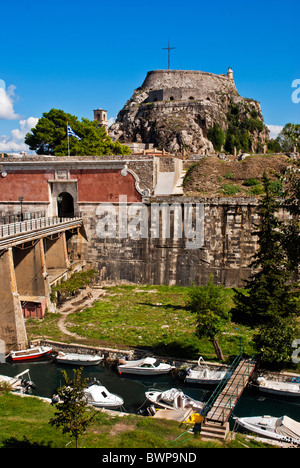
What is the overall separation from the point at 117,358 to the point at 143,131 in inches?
2168

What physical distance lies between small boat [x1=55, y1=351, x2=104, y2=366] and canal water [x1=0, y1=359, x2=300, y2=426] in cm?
21

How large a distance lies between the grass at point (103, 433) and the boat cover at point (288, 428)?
54.2 inches

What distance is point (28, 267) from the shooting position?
22.9 m

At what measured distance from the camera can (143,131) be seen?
221 feet

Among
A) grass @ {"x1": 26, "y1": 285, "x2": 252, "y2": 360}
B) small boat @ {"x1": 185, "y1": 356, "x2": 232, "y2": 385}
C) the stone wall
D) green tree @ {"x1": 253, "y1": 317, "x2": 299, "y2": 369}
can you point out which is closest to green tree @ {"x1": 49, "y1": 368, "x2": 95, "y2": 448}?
small boat @ {"x1": 185, "y1": 356, "x2": 232, "y2": 385}

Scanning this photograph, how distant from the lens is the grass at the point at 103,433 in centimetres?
1037

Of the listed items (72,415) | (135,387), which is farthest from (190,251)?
(72,415)

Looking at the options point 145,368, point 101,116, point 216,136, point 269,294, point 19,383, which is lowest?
point 19,383

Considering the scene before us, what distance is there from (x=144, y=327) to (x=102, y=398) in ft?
20.7

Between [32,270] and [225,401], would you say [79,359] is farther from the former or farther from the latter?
[32,270]

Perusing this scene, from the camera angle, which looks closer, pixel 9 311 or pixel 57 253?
pixel 9 311

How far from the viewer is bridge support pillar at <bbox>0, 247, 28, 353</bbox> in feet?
62.3

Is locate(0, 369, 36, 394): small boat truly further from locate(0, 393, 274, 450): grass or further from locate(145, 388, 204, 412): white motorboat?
locate(145, 388, 204, 412): white motorboat
